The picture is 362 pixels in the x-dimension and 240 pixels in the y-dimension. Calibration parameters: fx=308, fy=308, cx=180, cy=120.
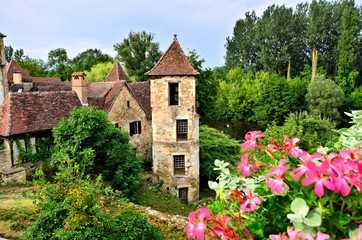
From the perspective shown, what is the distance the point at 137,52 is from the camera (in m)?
48.8

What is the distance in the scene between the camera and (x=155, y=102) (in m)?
19.1

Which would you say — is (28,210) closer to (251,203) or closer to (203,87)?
(251,203)

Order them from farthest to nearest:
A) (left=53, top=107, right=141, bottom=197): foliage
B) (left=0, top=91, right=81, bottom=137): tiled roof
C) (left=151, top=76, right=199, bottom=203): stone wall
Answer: (left=151, top=76, right=199, bottom=203): stone wall < (left=0, top=91, right=81, bottom=137): tiled roof < (left=53, top=107, right=141, bottom=197): foliage

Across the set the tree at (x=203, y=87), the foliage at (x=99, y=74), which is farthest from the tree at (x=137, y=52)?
the tree at (x=203, y=87)

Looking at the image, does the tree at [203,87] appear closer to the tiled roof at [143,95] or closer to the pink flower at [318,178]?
the tiled roof at [143,95]

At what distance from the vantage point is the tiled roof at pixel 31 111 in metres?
17.9

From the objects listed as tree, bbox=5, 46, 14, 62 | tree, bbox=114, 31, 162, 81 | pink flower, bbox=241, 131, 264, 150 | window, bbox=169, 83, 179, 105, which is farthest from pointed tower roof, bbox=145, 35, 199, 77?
tree, bbox=5, 46, 14, 62

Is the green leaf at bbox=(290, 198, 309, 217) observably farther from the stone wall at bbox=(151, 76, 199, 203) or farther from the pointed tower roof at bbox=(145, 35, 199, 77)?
the stone wall at bbox=(151, 76, 199, 203)

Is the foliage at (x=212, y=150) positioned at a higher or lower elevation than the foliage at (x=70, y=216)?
lower

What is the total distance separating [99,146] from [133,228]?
862 centimetres

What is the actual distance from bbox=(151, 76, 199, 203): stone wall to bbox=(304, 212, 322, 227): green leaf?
1697cm

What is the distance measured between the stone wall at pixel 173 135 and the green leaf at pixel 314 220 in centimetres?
1697

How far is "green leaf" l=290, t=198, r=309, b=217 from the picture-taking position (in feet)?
5.51

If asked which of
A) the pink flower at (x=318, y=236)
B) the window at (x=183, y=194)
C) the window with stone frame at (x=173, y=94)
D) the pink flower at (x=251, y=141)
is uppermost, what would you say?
the window with stone frame at (x=173, y=94)
